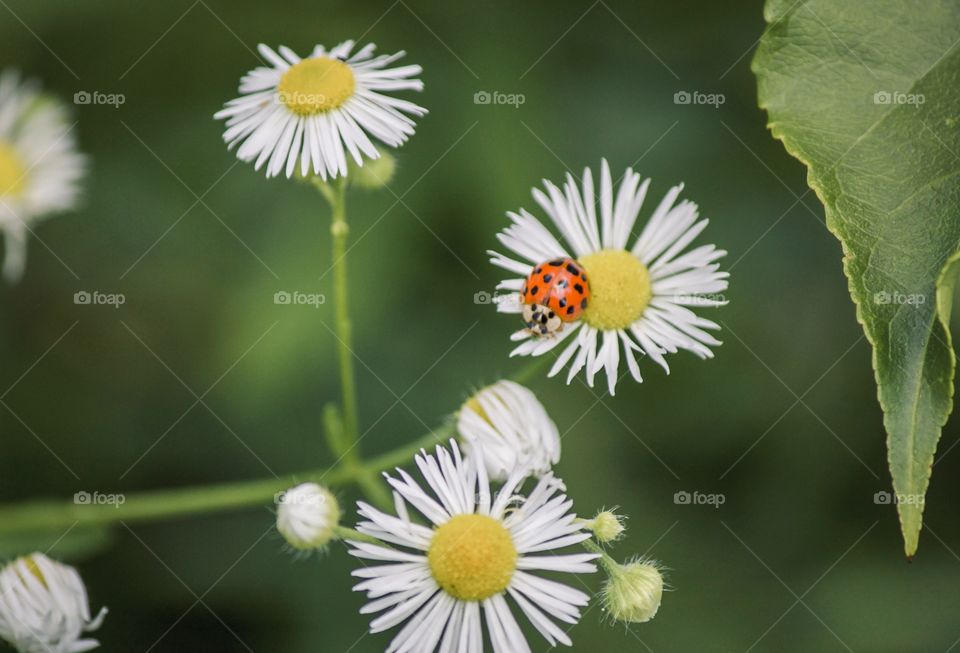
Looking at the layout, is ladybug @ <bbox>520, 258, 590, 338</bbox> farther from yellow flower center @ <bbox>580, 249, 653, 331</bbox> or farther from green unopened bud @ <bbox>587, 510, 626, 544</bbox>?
green unopened bud @ <bbox>587, 510, 626, 544</bbox>

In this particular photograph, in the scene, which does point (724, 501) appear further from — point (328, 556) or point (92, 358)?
point (92, 358)

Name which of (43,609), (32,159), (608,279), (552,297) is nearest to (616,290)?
(608,279)

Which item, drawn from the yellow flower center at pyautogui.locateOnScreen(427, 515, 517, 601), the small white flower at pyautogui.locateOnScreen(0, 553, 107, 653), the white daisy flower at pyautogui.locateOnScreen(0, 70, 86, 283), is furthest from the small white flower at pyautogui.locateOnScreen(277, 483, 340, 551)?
the white daisy flower at pyautogui.locateOnScreen(0, 70, 86, 283)

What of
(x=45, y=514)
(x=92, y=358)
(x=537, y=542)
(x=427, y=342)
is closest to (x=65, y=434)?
(x=92, y=358)

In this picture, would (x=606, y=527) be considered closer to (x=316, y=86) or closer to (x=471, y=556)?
(x=471, y=556)

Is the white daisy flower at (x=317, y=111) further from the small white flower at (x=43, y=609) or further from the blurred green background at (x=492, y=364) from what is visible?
the small white flower at (x=43, y=609)

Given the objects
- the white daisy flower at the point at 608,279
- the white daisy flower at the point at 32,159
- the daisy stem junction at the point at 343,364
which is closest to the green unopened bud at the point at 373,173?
the daisy stem junction at the point at 343,364
